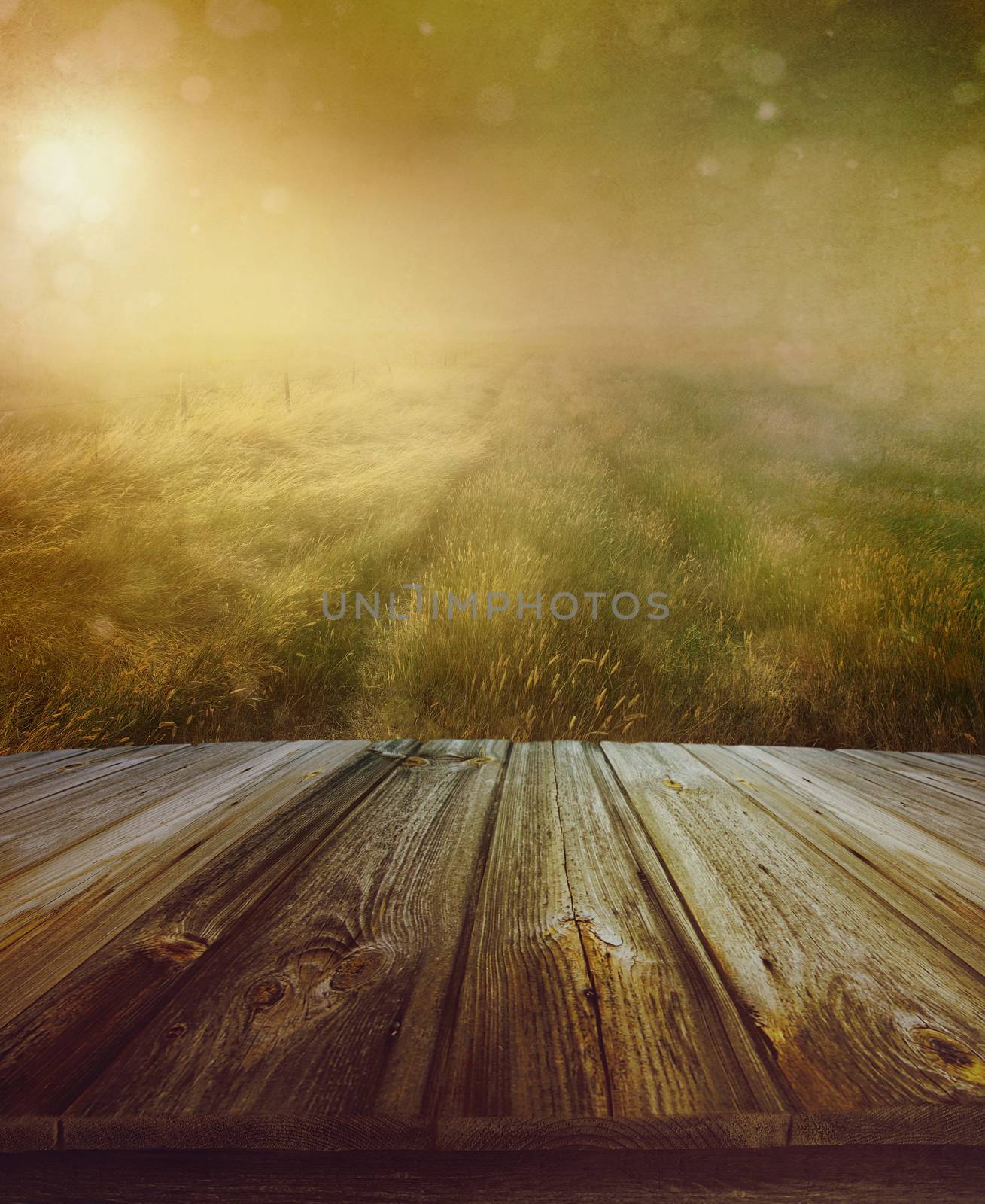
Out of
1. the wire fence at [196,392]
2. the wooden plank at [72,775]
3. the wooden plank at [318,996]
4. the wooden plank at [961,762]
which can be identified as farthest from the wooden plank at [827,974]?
the wire fence at [196,392]

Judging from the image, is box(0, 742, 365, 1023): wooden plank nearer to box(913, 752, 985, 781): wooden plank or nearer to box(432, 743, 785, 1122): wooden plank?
box(432, 743, 785, 1122): wooden plank

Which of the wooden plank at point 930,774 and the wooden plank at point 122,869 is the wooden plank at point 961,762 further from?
the wooden plank at point 122,869

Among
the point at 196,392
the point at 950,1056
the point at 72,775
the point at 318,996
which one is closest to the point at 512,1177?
the point at 318,996

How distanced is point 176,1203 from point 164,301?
3.96 m

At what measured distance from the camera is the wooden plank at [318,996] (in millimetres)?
503

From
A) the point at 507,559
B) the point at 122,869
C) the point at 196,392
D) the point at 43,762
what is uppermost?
the point at 196,392

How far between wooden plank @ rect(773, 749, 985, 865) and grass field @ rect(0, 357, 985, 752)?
880 millimetres

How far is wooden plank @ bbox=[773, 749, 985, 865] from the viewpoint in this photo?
3.92 feet

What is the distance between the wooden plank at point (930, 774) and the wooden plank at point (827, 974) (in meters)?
0.69

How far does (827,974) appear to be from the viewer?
69 centimetres

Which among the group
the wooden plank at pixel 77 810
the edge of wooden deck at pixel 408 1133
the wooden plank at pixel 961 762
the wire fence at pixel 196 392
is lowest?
the wooden plank at pixel 961 762

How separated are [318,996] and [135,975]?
0.69ft

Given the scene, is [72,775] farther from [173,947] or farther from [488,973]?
[488,973]

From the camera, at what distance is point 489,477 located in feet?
12.8
